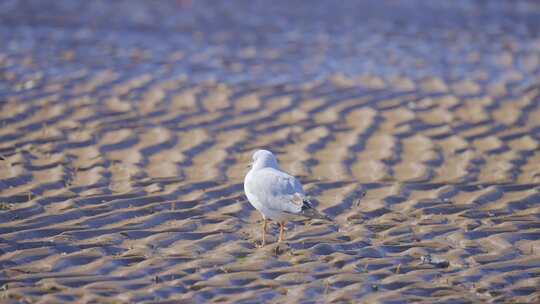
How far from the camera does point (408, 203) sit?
266 inches

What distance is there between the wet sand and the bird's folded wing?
0.33 m

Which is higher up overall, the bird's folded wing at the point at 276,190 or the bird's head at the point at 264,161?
the bird's head at the point at 264,161

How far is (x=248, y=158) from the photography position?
7891 mm

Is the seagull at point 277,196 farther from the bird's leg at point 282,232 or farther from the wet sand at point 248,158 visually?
the wet sand at point 248,158

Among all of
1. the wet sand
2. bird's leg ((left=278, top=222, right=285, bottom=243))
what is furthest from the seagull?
the wet sand

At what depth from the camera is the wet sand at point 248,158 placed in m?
5.21

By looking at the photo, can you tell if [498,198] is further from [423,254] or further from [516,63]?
[516,63]

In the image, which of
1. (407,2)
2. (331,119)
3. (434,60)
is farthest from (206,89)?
(407,2)

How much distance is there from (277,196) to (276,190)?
0.06 m

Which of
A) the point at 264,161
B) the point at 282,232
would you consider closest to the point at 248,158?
the point at 264,161

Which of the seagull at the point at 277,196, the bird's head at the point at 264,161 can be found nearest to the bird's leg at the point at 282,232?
the seagull at the point at 277,196

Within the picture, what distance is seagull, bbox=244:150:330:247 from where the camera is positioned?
18.0ft

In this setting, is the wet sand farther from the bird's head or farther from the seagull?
the bird's head

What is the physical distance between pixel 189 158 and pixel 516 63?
279 inches
